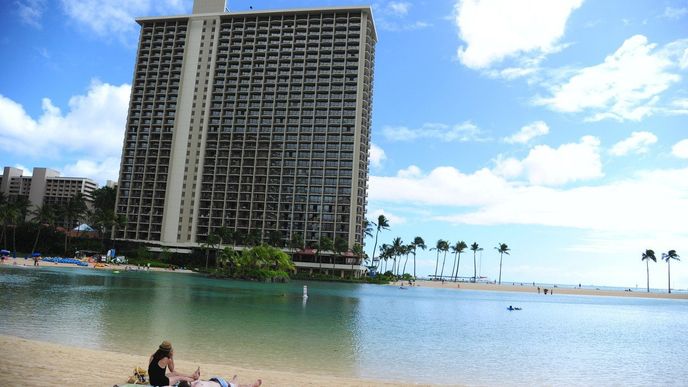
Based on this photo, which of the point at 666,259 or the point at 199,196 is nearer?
the point at 199,196

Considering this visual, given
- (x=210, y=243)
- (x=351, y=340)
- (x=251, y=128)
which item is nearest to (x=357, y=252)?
(x=210, y=243)

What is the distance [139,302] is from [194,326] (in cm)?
1237

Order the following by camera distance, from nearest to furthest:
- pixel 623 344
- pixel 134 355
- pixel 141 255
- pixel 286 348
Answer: pixel 134 355 < pixel 286 348 < pixel 623 344 < pixel 141 255

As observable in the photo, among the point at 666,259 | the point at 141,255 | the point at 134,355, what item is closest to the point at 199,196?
the point at 141,255

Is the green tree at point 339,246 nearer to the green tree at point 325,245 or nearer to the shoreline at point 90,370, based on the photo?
the green tree at point 325,245

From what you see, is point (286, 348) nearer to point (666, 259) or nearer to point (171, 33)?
point (171, 33)

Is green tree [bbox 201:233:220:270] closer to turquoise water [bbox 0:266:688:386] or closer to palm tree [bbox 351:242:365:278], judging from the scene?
palm tree [bbox 351:242:365:278]

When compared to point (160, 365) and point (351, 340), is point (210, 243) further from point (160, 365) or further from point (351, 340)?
point (160, 365)

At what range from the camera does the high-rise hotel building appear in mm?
135875

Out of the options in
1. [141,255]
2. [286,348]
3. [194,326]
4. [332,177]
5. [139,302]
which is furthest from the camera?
[332,177]

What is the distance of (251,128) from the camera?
465ft

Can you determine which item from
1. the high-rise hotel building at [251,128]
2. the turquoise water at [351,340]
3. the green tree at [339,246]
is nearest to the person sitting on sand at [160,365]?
the turquoise water at [351,340]

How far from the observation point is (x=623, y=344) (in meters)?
31.4

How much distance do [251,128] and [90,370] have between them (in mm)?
132762
